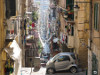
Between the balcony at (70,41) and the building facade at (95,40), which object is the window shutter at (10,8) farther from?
the balcony at (70,41)

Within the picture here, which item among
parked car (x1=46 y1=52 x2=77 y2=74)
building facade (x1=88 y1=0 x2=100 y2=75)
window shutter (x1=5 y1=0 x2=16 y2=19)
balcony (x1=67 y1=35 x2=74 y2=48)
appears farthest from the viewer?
balcony (x1=67 y1=35 x2=74 y2=48)

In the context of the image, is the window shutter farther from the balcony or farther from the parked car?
the balcony

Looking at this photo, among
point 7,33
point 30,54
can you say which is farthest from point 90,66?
point 30,54

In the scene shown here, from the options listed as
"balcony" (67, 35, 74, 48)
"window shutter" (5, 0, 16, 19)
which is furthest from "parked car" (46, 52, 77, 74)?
"window shutter" (5, 0, 16, 19)

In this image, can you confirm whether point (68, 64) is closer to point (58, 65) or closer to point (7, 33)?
point (58, 65)

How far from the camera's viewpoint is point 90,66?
1666 centimetres

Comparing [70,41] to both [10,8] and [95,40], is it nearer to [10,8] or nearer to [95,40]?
[95,40]

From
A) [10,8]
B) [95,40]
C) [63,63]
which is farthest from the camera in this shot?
[63,63]

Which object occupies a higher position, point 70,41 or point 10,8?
point 10,8

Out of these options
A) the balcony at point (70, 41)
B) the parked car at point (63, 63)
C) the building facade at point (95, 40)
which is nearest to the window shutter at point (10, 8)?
the building facade at point (95, 40)

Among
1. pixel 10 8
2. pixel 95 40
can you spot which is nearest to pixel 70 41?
pixel 95 40

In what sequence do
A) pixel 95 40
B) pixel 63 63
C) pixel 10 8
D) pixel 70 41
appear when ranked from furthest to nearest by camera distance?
pixel 70 41 → pixel 63 63 → pixel 10 8 → pixel 95 40

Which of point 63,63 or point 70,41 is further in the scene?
point 70,41

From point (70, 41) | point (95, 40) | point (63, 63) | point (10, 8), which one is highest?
point (10, 8)
